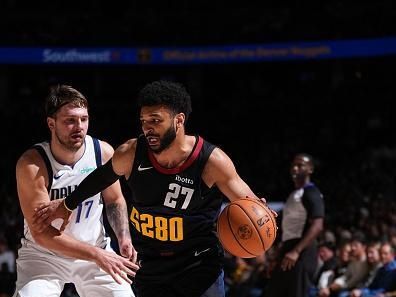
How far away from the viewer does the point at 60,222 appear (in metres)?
4.55

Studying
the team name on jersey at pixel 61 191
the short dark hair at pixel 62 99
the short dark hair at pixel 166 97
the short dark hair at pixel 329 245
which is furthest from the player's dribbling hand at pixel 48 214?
the short dark hair at pixel 329 245

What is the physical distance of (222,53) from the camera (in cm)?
1706

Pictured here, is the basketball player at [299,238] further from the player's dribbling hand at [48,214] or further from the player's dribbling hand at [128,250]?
the player's dribbling hand at [48,214]

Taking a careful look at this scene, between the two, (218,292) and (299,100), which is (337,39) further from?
(218,292)

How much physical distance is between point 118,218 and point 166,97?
3.54 feet

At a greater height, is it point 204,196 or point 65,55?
point 65,55

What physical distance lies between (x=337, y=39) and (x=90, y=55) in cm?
523

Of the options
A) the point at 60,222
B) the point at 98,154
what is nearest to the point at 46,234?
the point at 60,222

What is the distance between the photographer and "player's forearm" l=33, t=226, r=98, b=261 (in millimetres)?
4223

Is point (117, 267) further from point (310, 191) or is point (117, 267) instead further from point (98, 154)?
point (310, 191)

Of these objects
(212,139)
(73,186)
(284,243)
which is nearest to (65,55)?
(212,139)

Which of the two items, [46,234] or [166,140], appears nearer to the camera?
[166,140]

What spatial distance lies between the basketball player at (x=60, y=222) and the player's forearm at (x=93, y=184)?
0.54 ft

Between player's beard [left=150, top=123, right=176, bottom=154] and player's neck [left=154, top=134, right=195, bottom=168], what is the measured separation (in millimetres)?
26
